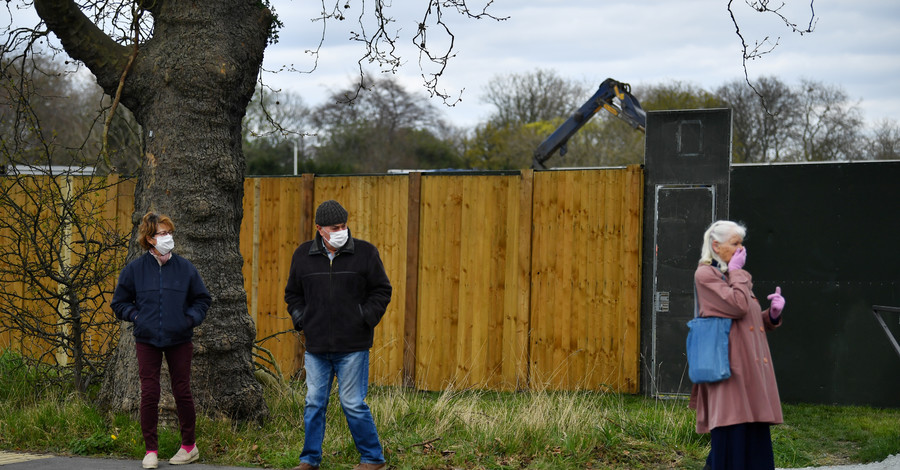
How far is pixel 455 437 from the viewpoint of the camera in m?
7.17

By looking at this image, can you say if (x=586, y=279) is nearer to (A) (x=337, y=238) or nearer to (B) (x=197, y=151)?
(B) (x=197, y=151)

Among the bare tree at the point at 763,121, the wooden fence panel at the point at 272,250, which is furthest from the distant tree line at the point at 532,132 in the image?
the wooden fence panel at the point at 272,250

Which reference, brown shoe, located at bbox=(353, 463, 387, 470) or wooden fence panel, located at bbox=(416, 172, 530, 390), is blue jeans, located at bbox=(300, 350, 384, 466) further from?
wooden fence panel, located at bbox=(416, 172, 530, 390)

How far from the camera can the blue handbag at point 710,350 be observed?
515cm

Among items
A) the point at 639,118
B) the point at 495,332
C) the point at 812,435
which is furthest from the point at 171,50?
the point at 639,118

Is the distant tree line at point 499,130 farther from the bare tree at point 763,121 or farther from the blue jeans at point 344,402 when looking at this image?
the blue jeans at point 344,402

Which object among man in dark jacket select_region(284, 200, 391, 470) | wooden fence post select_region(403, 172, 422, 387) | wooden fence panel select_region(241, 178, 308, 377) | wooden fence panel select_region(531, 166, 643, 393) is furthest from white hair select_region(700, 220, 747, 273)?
wooden fence panel select_region(241, 178, 308, 377)

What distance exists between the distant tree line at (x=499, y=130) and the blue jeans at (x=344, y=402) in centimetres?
2677

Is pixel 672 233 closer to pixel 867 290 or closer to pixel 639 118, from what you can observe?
pixel 867 290

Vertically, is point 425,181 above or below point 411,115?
below

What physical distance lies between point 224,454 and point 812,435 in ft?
16.3

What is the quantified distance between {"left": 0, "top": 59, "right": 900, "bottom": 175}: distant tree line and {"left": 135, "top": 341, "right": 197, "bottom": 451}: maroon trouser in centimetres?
2629

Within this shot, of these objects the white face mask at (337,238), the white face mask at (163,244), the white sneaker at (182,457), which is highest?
the white face mask at (337,238)

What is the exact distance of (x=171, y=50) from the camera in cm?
774
